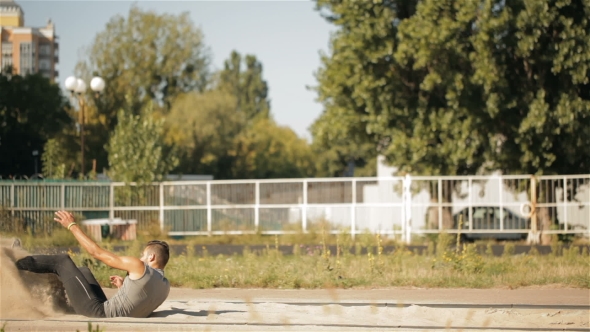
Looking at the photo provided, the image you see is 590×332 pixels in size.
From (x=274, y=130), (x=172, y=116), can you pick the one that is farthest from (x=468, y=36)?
(x=274, y=130)

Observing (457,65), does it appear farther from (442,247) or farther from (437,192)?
(442,247)

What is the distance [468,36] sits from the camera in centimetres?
2936

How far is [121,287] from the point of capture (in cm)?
990

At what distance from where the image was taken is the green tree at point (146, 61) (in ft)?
226

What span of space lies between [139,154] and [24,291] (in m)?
24.9

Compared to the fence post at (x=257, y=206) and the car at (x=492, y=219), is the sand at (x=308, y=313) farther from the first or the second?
the fence post at (x=257, y=206)

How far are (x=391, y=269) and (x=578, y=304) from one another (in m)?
5.20

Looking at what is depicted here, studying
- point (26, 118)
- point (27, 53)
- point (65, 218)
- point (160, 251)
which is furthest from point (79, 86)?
point (27, 53)

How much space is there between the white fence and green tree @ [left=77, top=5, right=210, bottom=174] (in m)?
30.3

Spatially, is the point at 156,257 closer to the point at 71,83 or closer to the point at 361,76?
the point at 361,76

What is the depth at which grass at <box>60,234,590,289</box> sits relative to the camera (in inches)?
630

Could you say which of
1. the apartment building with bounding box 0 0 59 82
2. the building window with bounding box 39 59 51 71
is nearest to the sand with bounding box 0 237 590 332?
the apartment building with bounding box 0 0 59 82

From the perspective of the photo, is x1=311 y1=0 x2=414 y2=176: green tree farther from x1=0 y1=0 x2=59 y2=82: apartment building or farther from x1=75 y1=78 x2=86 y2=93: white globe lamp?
x1=0 y1=0 x2=59 y2=82: apartment building

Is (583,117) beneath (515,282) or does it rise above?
above
